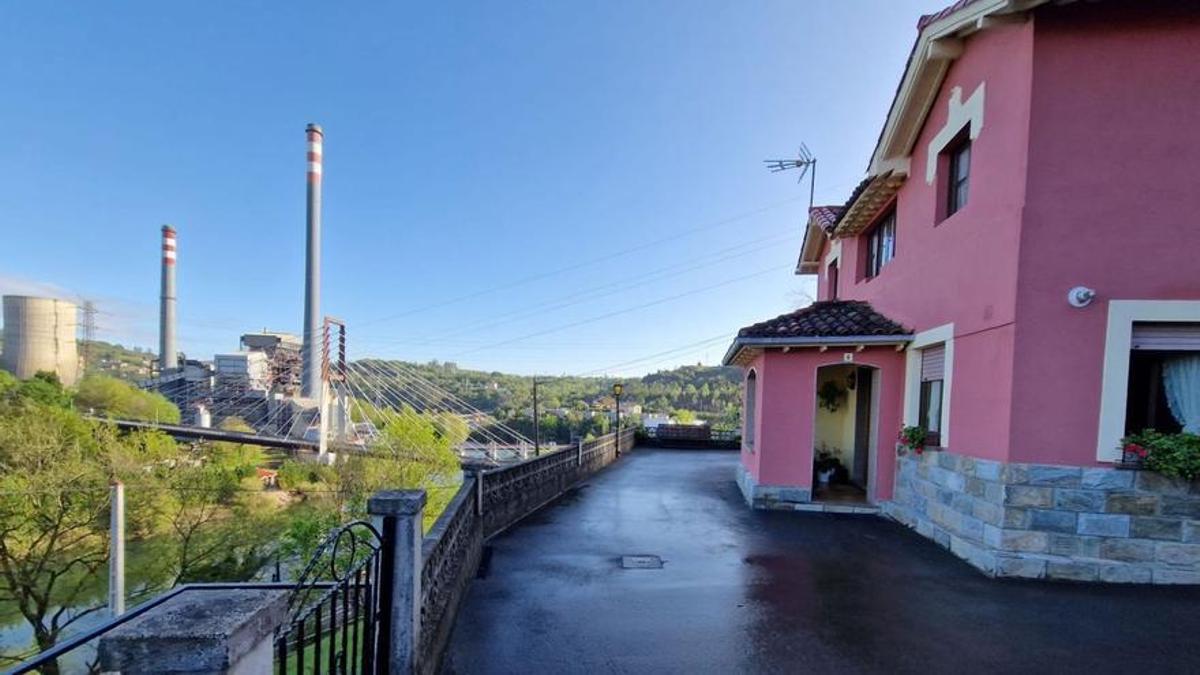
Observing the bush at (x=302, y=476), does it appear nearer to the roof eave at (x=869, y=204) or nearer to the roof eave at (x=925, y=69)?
the roof eave at (x=869, y=204)

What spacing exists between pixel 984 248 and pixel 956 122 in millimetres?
1713

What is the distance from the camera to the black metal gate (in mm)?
1881

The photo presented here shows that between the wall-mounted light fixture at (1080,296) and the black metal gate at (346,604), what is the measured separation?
5.98 meters

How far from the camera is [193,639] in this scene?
1.25 m

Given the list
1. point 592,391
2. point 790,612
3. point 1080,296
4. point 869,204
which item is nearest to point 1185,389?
point 1080,296

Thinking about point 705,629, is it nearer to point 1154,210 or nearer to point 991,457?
point 991,457

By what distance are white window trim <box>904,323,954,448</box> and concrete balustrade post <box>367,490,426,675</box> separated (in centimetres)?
587

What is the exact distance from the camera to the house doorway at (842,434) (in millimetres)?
8548

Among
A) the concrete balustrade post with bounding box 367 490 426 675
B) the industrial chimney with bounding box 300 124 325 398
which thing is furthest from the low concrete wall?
the industrial chimney with bounding box 300 124 325 398

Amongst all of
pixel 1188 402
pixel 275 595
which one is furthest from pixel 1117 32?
pixel 275 595

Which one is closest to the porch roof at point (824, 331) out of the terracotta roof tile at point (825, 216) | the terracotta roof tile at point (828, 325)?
the terracotta roof tile at point (828, 325)

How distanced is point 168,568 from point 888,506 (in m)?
23.3

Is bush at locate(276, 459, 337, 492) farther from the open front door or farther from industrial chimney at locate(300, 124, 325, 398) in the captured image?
the open front door

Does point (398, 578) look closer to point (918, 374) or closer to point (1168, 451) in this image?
point (1168, 451)
